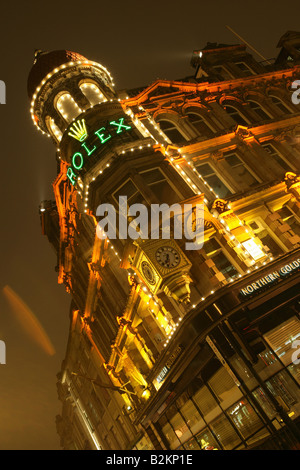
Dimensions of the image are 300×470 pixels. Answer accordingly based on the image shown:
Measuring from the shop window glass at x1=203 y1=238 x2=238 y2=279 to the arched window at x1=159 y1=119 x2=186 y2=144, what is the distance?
29.8 ft

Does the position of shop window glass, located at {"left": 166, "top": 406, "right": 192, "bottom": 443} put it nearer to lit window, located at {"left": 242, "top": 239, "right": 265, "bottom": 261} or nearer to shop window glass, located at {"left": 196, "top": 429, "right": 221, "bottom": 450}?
shop window glass, located at {"left": 196, "top": 429, "right": 221, "bottom": 450}

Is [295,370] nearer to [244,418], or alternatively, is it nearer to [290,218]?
[244,418]

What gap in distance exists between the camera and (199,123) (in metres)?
28.5

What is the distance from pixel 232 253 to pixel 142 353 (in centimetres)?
1150

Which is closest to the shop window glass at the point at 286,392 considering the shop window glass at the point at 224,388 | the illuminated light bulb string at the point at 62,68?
the shop window glass at the point at 224,388

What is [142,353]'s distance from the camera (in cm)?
2705

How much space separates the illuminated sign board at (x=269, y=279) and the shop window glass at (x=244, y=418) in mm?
4701

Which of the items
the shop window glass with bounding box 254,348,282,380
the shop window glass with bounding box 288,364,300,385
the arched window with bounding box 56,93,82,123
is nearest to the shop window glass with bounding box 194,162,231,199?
the arched window with bounding box 56,93,82,123

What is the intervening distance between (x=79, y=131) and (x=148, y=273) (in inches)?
491

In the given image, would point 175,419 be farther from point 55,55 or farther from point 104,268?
point 55,55

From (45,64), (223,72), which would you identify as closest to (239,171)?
(223,72)

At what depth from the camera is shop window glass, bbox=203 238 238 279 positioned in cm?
2023

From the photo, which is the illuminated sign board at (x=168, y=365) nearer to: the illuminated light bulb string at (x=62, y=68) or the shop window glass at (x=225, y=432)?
the shop window glass at (x=225, y=432)
